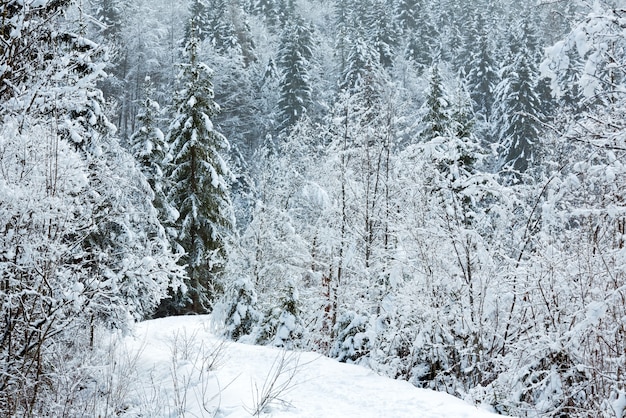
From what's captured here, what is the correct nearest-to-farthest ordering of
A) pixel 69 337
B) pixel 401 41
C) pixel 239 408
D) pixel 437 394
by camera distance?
pixel 239 408
pixel 437 394
pixel 69 337
pixel 401 41

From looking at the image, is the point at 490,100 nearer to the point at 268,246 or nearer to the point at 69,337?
the point at 268,246

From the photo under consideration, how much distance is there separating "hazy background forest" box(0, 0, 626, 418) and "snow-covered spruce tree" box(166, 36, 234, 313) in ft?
0.31

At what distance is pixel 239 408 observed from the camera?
5.41 m

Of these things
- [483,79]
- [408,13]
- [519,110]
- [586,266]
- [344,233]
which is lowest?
[586,266]

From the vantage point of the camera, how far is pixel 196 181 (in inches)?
866

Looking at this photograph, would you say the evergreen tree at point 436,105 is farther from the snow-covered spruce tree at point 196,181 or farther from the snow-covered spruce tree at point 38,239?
the snow-covered spruce tree at point 38,239

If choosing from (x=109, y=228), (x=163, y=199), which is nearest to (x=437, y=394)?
(x=109, y=228)

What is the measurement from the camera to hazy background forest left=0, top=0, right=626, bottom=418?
17.6ft

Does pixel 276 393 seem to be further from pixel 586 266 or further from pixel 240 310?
pixel 240 310

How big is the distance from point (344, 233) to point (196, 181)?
8.98 meters

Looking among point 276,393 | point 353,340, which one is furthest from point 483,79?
point 276,393

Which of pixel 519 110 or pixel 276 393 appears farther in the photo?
pixel 519 110

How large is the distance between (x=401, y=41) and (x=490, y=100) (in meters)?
18.4

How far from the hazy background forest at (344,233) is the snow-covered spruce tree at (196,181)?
0.31 feet
